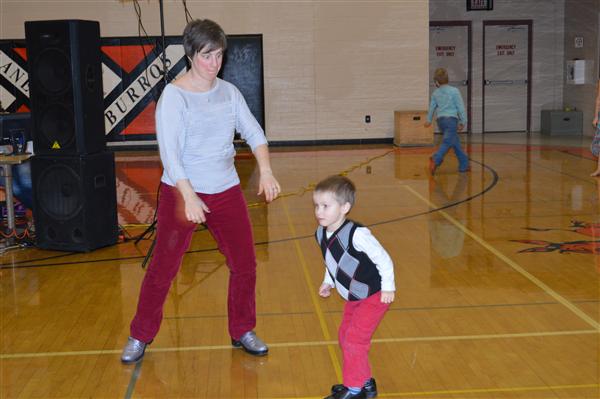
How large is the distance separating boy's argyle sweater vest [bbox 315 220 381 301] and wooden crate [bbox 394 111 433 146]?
12.1 meters

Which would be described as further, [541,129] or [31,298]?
[541,129]

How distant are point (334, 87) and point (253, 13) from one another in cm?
223

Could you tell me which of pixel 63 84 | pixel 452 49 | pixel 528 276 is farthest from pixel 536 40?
pixel 63 84

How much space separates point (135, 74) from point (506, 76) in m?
8.68

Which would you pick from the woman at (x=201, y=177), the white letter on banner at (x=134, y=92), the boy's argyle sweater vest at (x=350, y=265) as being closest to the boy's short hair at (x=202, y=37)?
the woman at (x=201, y=177)

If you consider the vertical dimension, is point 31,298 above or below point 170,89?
below

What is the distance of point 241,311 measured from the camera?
4.24m

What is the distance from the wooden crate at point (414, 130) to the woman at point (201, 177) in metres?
11.6

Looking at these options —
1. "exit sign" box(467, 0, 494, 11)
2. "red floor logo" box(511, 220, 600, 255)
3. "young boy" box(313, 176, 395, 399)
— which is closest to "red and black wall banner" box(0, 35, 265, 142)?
"exit sign" box(467, 0, 494, 11)

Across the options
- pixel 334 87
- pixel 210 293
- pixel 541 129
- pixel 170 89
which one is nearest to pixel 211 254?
pixel 210 293

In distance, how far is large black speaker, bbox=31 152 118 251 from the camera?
6707 mm

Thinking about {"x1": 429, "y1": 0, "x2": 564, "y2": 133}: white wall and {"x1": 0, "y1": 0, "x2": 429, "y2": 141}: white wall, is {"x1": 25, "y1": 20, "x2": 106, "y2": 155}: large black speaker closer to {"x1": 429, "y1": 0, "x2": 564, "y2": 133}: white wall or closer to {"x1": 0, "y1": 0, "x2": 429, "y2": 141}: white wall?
{"x1": 0, "y1": 0, "x2": 429, "y2": 141}: white wall

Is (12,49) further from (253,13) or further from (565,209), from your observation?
(565,209)

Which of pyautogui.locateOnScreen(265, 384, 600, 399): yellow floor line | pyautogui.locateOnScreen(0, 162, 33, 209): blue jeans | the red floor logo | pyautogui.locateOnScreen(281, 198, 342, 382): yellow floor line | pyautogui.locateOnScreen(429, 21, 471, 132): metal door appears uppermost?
pyautogui.locateOnScreen(429, 21, 471, 132): metal door
